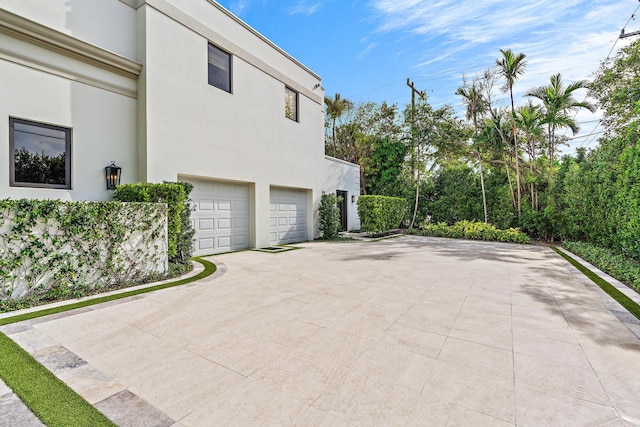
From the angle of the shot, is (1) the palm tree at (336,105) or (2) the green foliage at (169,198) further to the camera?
(1) the palm tree at (336,105)

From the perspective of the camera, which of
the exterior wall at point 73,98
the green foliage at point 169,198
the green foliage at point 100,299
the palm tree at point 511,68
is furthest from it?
the palm tree at point 511,68

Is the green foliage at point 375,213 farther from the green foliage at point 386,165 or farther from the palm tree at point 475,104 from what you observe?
the palm tree at point 475,104

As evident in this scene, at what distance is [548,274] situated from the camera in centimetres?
589

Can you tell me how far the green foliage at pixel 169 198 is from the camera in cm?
553

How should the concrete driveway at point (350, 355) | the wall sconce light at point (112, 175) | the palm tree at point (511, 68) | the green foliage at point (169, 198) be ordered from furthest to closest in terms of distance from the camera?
the palm tree at point (511, 68) < the wall sconce light at point (112, 175) < the green foliage at point (169, 198) < the concrete driveway at point (350, 355)

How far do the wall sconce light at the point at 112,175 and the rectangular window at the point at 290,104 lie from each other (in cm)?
592

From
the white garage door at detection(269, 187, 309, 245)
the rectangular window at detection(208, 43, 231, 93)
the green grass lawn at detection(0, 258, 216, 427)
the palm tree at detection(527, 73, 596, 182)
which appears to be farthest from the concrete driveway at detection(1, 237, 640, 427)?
the palm tree at detection(527, 73, 596, 182)

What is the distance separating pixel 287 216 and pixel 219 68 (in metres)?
5.13

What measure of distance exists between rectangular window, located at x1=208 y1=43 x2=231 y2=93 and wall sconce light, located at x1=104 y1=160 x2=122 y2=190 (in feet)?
11.1

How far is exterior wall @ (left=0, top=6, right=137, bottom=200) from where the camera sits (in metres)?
4.92

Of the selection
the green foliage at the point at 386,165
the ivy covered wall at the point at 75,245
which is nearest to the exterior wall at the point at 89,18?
the ivy covered wall at the point at 75,245

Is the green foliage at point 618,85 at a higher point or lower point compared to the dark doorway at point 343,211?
higher

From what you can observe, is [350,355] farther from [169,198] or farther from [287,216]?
[287,216]

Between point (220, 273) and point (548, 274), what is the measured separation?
259 inches
